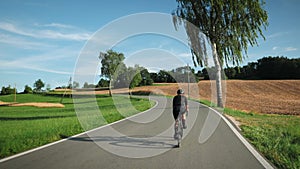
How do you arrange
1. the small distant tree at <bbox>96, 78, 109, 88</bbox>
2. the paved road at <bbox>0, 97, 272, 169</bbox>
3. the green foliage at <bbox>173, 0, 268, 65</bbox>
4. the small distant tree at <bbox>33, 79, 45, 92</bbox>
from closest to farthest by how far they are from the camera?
the paved road at <bbox>0, 97, 272, 169</bbox> < the green foliage at <bbox>173, 0, 268, 65</bbox> < the small distant tree at <bbox>96, 78, 109, 88</bbox> < the small distant tree at <bbox>33, 79, 45, 92</bbox>

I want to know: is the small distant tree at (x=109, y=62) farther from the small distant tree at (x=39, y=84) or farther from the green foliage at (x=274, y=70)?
the small distant tree at (x=39, y=84)

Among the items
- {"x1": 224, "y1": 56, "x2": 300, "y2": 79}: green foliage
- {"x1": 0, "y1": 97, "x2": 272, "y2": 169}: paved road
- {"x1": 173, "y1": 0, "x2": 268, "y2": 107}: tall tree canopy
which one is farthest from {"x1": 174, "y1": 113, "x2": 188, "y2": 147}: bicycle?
{"x1": 224, "y1": 56, "x2": 300, "y2": 79}: green foliage

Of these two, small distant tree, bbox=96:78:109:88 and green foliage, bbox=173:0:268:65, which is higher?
green foliage, bbox=173:0:268:65

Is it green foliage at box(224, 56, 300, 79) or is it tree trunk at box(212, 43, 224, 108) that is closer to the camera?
tree trunk at box(212, 43, 224, 108)

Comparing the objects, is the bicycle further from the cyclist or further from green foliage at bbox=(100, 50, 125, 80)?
green foliage at bbox=(100, 50, 125, 80)

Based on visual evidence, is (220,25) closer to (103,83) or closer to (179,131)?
(179,131)

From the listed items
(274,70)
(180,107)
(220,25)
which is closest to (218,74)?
(220,25)

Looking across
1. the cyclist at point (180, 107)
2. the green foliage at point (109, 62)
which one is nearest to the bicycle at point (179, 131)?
the cyclist at point (180, 107)

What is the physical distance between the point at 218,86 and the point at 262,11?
279 inches

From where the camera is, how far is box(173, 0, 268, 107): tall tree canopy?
20.4 meters

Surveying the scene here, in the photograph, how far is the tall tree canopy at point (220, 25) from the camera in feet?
67.0

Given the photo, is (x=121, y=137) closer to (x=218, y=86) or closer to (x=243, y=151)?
(x=243, y=151)

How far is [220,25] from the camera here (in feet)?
70.9

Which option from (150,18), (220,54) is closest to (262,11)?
(220,54)
